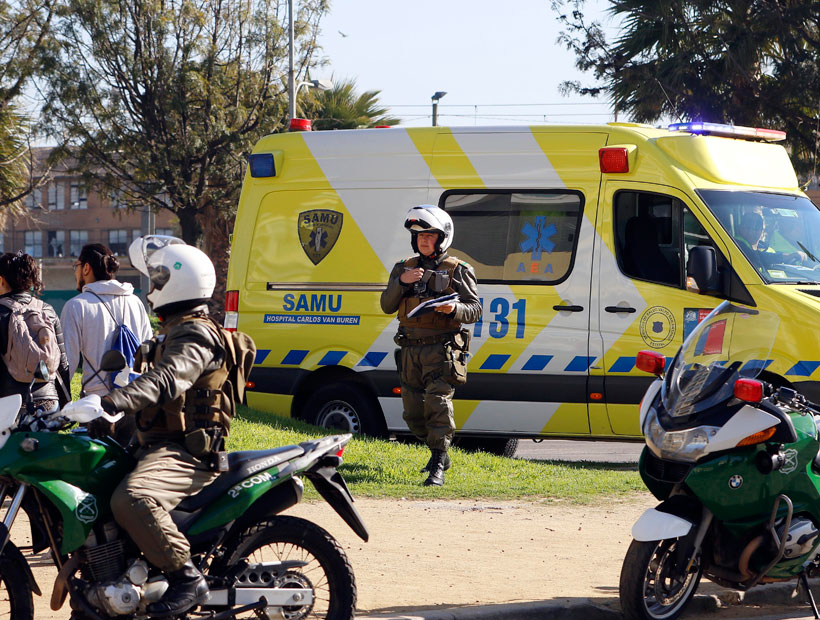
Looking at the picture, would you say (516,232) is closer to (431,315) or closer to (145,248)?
(431,315)

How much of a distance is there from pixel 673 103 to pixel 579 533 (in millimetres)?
13656

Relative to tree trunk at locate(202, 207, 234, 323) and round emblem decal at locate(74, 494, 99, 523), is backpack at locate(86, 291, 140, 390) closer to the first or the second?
round emblem decal at locate(74, 494, 99, 523)

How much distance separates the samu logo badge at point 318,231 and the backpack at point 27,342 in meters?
3.67

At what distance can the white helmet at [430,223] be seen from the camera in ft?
25.7

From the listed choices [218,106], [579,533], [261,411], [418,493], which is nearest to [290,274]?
[261,411]

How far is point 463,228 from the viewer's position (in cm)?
959

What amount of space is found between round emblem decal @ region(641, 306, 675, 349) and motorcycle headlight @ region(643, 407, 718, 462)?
12.9ft

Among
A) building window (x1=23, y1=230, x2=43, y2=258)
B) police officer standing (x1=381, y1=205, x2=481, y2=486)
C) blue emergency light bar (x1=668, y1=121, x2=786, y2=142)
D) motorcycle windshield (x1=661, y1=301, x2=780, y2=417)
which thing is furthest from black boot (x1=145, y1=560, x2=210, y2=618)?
building window (x1=23, y1=230, x2=43, y2=258)

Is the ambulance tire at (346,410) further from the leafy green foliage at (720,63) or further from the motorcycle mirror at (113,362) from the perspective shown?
the leafy green foliage at (720,63)

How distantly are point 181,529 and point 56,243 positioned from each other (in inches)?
2532

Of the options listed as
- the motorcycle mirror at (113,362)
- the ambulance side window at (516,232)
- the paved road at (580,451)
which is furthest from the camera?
the paved road at (580,451)

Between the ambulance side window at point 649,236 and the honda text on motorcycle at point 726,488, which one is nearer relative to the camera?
the honda text on motorcycle at point 726,488

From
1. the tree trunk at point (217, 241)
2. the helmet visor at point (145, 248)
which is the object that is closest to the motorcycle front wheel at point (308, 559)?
the helmet visor at point (145, 248)

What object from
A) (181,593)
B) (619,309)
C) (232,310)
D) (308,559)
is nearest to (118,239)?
(232,310)
